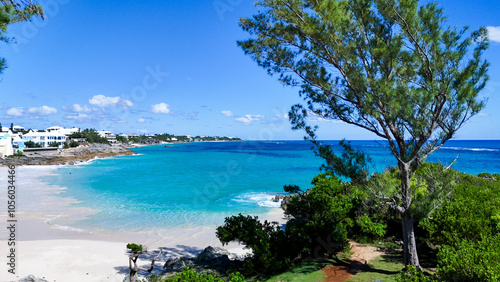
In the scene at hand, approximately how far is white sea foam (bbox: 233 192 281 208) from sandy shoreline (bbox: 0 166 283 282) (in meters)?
2.34

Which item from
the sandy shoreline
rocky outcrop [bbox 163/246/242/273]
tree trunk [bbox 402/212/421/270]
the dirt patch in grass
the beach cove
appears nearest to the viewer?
tree trunk [bbox 402/212/421/270]

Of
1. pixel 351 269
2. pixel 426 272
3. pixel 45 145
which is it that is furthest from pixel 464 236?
pixel 45 145

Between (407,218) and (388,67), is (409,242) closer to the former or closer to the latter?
(407,218)

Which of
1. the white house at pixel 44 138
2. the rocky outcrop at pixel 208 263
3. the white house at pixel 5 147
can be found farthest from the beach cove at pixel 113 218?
the white house at pixel 44 138

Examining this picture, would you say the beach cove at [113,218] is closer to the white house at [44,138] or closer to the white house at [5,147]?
the white house at [5,147]

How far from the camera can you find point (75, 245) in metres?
12.9

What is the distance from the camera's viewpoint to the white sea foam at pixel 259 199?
2267 cm

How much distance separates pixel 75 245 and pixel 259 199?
1490 cm

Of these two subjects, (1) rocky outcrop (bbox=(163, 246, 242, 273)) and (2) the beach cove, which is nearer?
(1) rocky outcrop (bbox=(163, 246, 242, 273))

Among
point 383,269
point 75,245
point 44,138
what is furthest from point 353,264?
point 44,138

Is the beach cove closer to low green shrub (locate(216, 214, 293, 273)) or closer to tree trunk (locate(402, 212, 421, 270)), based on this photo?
tree trunk (locate(402, 212, 421, 270))

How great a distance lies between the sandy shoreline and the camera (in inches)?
400

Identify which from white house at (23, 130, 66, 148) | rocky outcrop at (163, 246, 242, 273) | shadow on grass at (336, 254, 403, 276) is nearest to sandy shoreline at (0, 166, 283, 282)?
rocky outcrop at (163, 246, 242, 273)

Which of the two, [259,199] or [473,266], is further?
[259,199]
